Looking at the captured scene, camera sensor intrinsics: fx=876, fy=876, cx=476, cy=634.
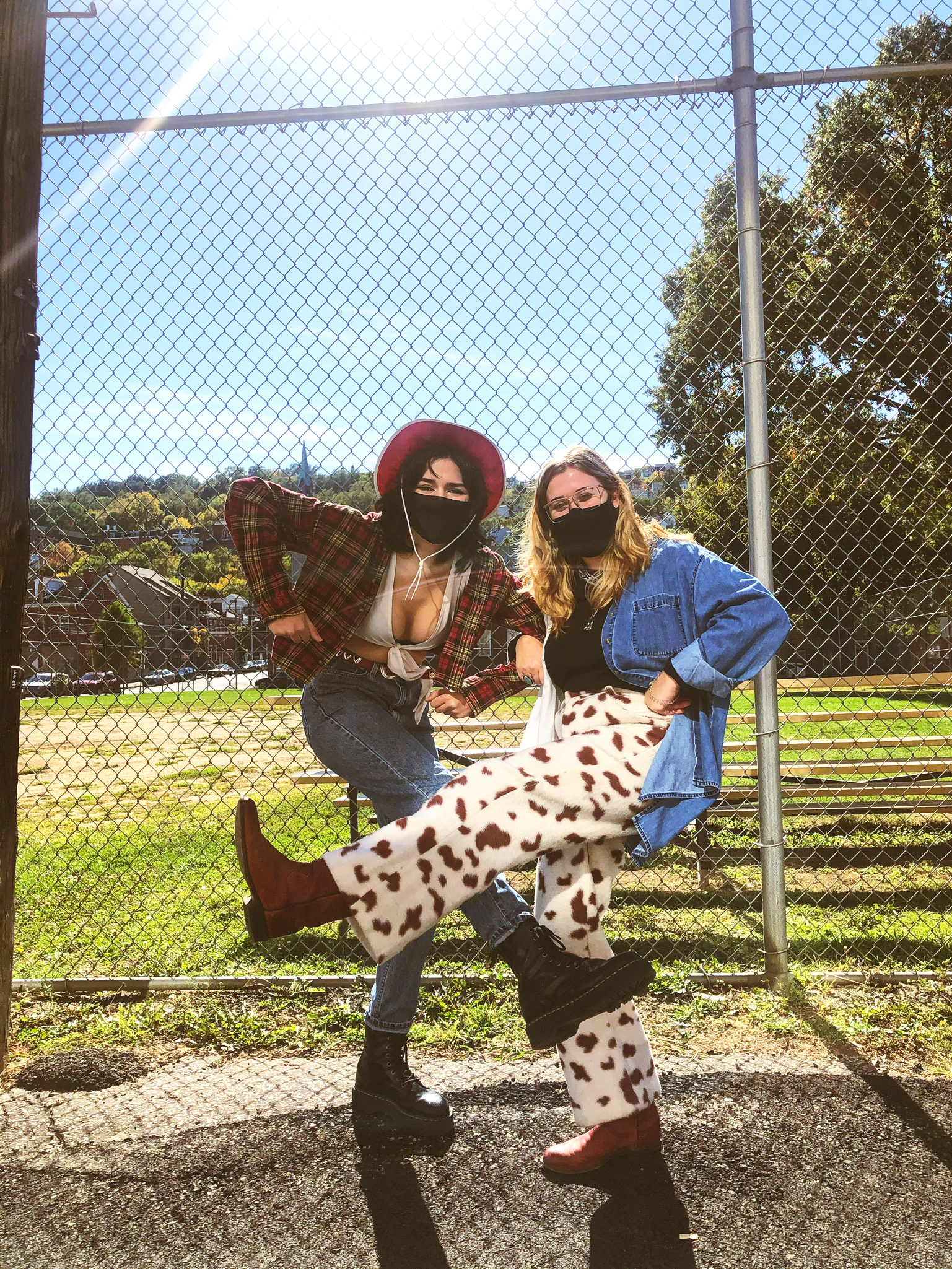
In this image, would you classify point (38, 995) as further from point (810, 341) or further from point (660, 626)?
Answer: point (810, 341)

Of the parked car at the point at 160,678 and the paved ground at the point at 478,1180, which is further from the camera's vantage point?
the parked car at the point at 160,678

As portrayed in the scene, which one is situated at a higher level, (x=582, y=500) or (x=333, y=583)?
(x=582, y=500)

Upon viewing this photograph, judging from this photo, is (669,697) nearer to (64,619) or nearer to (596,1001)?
(596,1001)

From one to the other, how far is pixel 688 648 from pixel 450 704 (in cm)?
72

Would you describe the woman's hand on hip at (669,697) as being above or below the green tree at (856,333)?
below

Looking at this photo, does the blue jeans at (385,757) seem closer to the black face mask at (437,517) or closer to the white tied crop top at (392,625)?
the white tied crop top at (392,625)

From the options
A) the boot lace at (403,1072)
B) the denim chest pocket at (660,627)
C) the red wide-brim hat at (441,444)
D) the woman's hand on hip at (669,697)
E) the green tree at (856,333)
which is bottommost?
the boot lace at (403,1072)

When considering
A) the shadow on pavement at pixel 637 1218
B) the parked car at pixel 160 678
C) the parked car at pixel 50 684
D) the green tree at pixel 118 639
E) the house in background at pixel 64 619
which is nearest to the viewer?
the shadow on pavement at pixel 637 1218

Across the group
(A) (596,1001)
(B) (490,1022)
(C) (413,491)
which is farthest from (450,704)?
(B) (490,1022)

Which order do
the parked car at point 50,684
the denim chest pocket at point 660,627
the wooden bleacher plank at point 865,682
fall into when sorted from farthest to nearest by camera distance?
the wooden bleacher plank at point 865,682 < the parked car at point 50,684 < the denim chest pocket at point 660,627

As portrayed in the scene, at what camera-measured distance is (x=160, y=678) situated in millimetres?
3975

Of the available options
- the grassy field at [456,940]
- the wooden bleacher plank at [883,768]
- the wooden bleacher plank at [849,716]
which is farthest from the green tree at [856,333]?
the grassy field at [456,940]

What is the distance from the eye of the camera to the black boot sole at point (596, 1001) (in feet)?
6.81

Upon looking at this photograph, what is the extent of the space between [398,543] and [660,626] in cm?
78
